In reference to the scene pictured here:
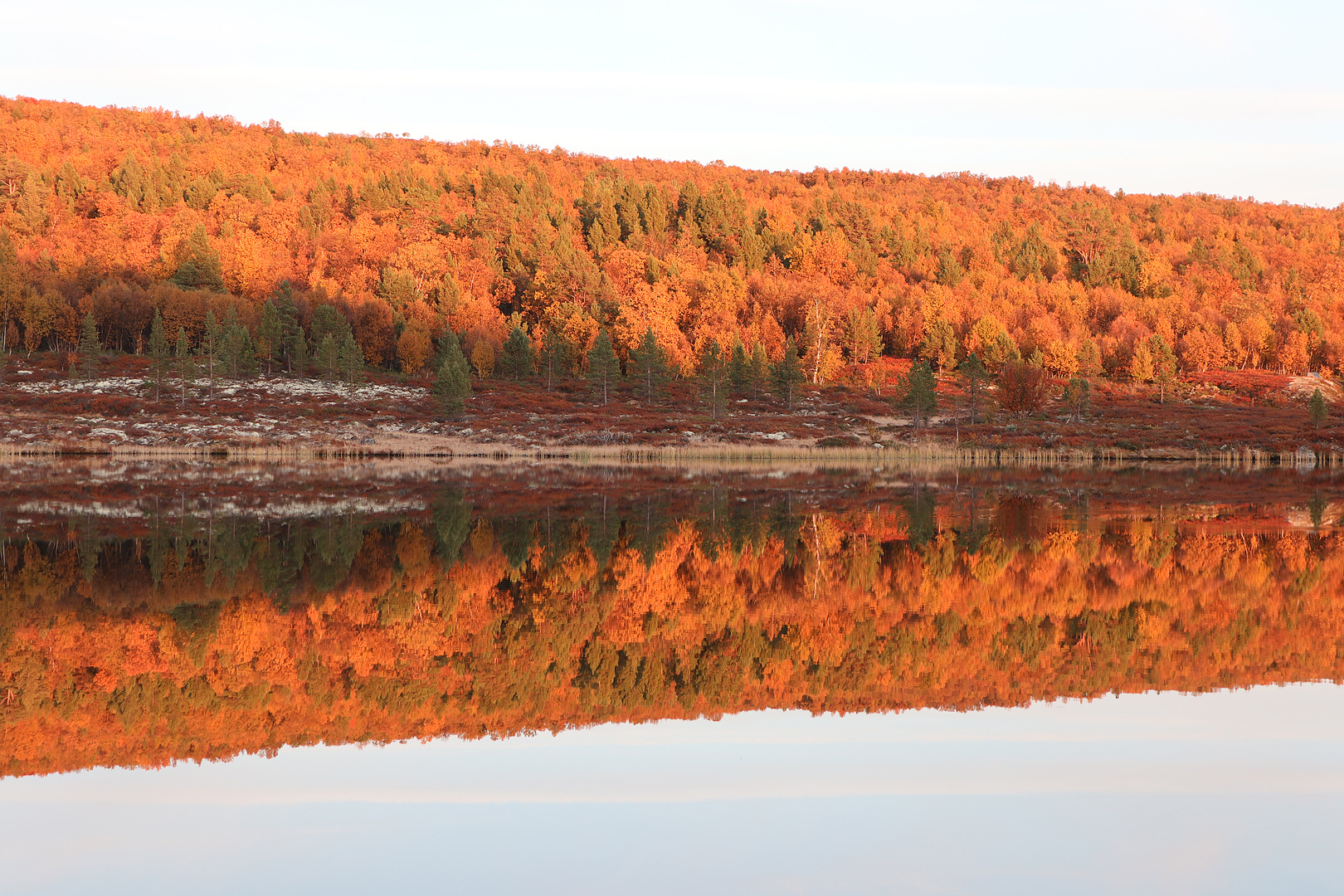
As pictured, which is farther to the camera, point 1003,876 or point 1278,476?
point 1278,476

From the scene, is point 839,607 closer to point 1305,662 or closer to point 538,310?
point 1305,662

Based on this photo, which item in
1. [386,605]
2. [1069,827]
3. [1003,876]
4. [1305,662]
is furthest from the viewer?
[386,605]

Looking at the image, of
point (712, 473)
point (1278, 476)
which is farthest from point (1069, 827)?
point (1278, 476)

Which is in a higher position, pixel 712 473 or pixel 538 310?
pixel 538 310

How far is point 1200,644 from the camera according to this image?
1263cm

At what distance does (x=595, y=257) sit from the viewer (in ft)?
461

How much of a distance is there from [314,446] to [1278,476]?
4844 cm

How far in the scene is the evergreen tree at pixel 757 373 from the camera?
9169 centimetres

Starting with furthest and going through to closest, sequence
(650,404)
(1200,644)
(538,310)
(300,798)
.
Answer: (538,310)
(650,404)
(1200,644)
(300,798)

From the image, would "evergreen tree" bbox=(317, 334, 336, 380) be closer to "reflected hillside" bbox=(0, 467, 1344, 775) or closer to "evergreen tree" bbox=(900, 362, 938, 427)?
"evergreen tree" bbox=(900, 362, 938, 427)

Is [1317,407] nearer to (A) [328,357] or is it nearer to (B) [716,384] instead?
(B) [716,384]

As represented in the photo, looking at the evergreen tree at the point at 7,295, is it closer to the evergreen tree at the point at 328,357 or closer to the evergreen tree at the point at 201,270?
the evergreen tree at the point at 201,270

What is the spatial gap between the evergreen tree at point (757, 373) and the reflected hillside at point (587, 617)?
65.8m

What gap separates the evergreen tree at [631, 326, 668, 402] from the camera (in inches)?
3637
